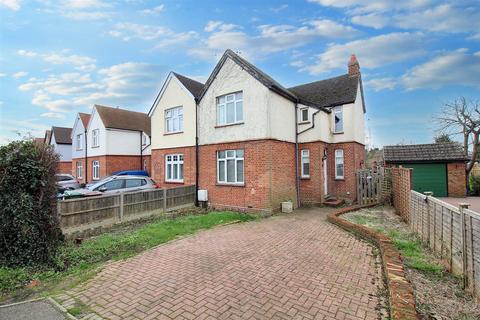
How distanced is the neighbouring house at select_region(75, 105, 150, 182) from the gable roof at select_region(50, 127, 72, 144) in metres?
10.7

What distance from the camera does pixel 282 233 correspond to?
8586mm

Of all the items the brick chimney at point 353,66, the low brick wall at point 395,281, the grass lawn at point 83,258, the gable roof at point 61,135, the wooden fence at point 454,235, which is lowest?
the grass lawn at point 83,258

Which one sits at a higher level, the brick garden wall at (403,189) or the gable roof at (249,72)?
the gable roof at (249,72)

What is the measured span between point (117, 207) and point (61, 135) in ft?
107

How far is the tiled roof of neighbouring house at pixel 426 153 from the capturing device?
19.3 metres

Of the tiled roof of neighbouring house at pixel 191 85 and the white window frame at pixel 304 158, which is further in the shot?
the tiled roof of neighbouring house at pixel 191 85

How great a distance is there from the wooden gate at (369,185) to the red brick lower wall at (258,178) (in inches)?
151

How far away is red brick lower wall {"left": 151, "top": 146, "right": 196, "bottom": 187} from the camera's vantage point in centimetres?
1521

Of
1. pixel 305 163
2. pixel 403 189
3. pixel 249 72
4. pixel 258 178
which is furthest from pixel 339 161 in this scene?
pixel 249 72

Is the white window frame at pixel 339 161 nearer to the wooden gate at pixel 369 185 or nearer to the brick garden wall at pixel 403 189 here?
the wooden gate at pixel 369 185

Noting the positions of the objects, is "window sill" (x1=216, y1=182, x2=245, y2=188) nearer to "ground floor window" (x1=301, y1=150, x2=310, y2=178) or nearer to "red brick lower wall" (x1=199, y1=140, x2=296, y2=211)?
"red brick lower wall" (x1=199, y1=140, x2=296, y2=211)

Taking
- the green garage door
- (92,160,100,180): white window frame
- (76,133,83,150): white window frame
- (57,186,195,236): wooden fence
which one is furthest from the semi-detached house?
(76,133,83,150): white window frame

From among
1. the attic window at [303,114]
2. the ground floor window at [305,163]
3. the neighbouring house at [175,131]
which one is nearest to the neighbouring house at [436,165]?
the ground floor window at [305,163]

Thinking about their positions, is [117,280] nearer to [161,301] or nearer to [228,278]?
[161,301]
